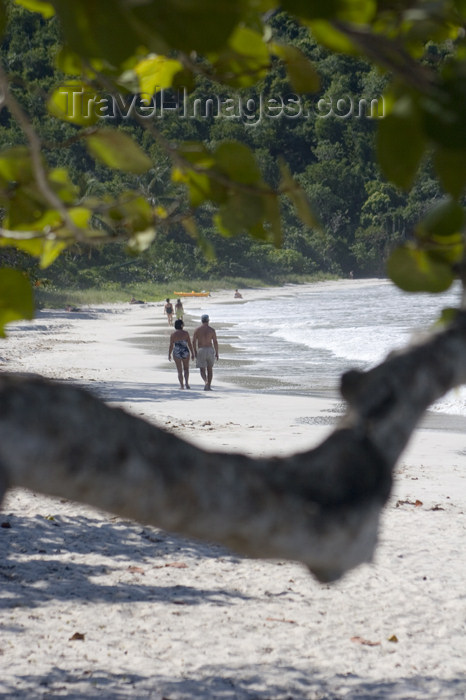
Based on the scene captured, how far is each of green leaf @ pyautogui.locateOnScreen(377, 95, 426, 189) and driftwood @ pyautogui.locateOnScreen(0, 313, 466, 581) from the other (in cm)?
22

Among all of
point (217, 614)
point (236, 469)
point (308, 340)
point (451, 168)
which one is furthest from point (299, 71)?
point (308, 340)

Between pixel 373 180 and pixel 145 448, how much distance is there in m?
110

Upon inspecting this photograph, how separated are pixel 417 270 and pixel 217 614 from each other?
4509 millimetres

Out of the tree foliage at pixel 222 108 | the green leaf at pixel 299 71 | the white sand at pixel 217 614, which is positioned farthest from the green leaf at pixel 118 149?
the white sand at pixel 217 614

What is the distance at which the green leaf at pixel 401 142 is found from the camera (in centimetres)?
99

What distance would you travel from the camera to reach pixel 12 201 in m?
1.48

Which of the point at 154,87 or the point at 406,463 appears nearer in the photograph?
the point at 154,87

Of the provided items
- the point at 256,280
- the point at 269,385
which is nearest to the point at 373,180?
the point at 256,280

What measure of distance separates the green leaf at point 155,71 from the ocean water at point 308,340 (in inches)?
23.6

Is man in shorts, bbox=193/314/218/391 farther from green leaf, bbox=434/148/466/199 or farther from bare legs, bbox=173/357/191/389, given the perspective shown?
green leaf, bbox=434/148/466/199

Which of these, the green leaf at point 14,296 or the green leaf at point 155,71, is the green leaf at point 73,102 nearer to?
the green leaf at point 155,71

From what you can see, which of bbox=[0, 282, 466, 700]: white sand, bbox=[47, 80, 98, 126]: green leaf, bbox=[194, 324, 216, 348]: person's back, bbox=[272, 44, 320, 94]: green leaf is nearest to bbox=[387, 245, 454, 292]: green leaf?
bbox=[272, 44, 320, 94]: green leaf

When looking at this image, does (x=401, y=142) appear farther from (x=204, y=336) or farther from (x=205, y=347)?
(x=204, y=336)

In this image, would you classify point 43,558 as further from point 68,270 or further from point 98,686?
point 68,270
